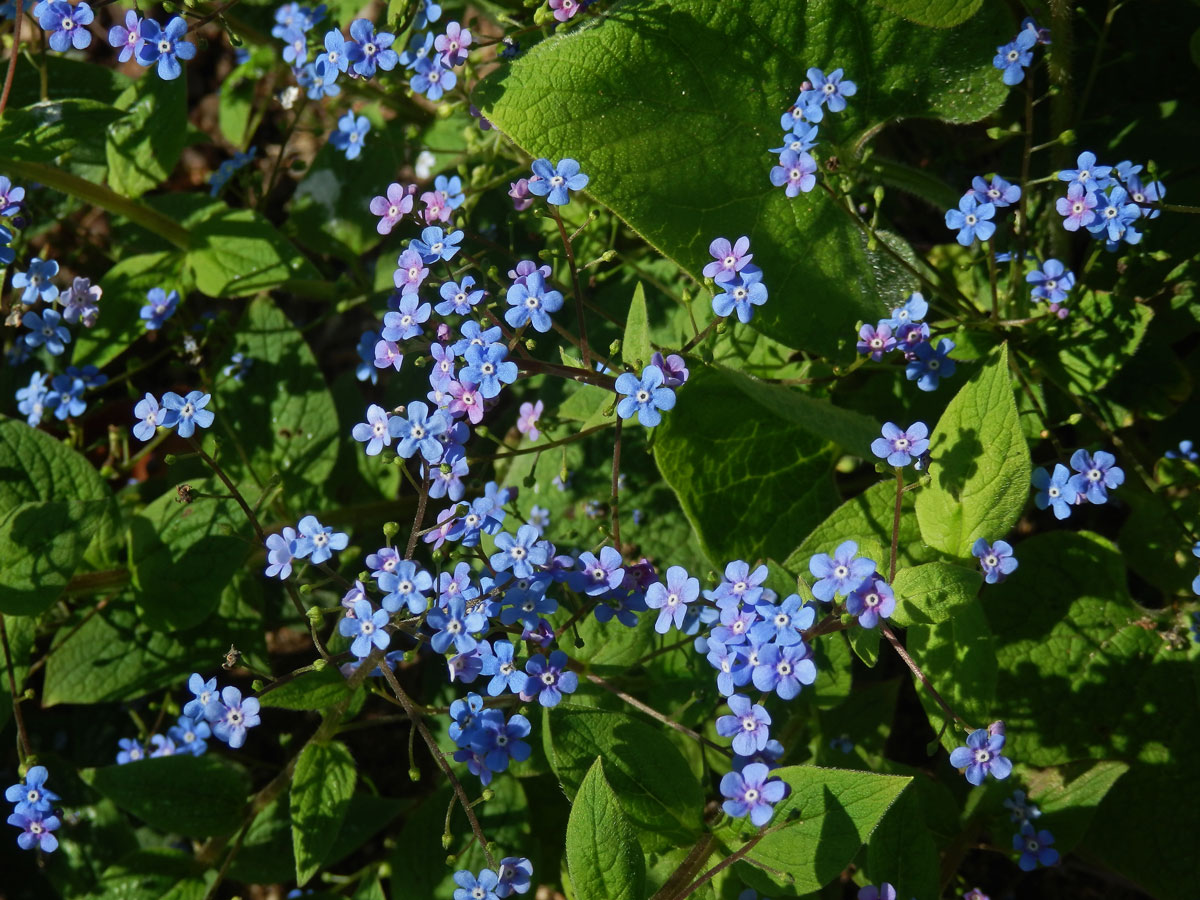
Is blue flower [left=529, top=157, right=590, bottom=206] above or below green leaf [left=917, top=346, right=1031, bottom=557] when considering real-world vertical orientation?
above

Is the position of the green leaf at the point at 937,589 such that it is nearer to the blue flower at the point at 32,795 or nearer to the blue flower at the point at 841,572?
the blue flower at the point at 841,572

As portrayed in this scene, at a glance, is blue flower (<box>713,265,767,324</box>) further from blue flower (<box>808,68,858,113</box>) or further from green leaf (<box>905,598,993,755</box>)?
green leaf (<box>905,598,993,755</box>)

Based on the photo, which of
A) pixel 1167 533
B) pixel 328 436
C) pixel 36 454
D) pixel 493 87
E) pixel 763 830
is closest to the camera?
pixel 763 830

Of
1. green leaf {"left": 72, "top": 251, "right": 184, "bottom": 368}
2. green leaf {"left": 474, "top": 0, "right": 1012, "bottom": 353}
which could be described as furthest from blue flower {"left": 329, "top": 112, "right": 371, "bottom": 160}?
green leaf {"left": 474, "top": 0, "right": 1012, "bottom": 353}

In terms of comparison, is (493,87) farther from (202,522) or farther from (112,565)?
(112,565)

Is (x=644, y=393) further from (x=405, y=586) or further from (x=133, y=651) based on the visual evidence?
(x=133, y=651)

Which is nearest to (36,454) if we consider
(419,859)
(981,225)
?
(419,859)
